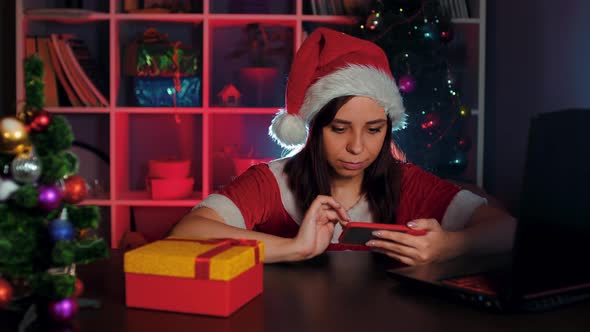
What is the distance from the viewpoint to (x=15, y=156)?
784mm

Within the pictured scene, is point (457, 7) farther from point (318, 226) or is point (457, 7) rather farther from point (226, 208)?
point (318, 226)

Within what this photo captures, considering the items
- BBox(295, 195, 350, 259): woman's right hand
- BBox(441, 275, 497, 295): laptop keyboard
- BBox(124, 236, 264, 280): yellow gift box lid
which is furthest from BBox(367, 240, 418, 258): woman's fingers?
BBox(124, 236, 264, 280): yellow gift box lid

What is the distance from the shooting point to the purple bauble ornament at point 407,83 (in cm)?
285

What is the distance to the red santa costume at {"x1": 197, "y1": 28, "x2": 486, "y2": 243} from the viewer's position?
1714mm

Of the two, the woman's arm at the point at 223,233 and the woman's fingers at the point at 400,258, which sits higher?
the woman's arm at the point at 223,233

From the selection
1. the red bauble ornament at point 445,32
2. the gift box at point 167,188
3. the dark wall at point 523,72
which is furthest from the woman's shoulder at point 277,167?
the gift box at point 167,188

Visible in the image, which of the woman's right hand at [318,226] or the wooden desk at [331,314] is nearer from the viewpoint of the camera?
the wooden desk at [331,314]

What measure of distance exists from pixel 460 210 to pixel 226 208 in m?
0.56

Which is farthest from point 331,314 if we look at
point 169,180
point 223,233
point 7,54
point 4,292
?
point 7,54

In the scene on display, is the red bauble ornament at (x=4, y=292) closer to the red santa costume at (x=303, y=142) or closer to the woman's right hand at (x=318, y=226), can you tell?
the woman's right hand at (x=318, y=226)

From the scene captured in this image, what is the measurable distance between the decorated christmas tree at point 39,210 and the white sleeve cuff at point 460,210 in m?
1.05

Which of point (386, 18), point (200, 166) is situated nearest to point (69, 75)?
point (200, 166)

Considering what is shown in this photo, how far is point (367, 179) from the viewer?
192 centimetres

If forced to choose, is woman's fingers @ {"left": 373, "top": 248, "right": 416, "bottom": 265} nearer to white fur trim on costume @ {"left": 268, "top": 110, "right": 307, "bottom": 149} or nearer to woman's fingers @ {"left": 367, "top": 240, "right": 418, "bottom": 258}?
→ woman's fingers @ {"left": 367, "top": 240, "right": 418, "bottom": 258}
